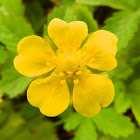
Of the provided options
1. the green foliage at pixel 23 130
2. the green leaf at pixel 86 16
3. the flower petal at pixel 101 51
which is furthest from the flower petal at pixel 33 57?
the green foliage at pixel 23 130

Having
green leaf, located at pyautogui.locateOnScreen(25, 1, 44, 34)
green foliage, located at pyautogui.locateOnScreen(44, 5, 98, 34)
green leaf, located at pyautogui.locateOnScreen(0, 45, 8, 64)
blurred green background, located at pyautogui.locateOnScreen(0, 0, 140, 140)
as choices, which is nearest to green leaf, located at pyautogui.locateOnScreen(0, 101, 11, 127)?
blurred green background, located at pyautogui.locateOnScreen(0, 0, 140, 140)

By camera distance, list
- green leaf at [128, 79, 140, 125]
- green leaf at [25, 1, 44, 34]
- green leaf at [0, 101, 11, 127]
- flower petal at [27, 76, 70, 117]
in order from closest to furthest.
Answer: flower petal at [27, 76, 70, 117] → green leaf at [128, 79, 140, 125] → green leaf at [0, 101, 11, 127] → green leaf at [25, 1, 44, 34]

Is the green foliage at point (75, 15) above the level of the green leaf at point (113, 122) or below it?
above

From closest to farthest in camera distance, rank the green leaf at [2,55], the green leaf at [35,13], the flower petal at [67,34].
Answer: the flower petal at [67,34]
the green leaf at [2,55]
the green leaf at [35,13]

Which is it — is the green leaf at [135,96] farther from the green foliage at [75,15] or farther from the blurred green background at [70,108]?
the green foliage at [75,15]

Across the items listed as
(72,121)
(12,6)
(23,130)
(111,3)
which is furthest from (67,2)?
(23,130)

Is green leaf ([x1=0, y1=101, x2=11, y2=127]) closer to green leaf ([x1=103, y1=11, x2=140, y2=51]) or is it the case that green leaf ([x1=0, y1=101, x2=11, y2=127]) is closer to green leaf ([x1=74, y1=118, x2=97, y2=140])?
green leaf ([x1=74, y1=118, x2=97, y2=140])

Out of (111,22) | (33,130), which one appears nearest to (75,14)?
(111,22)
